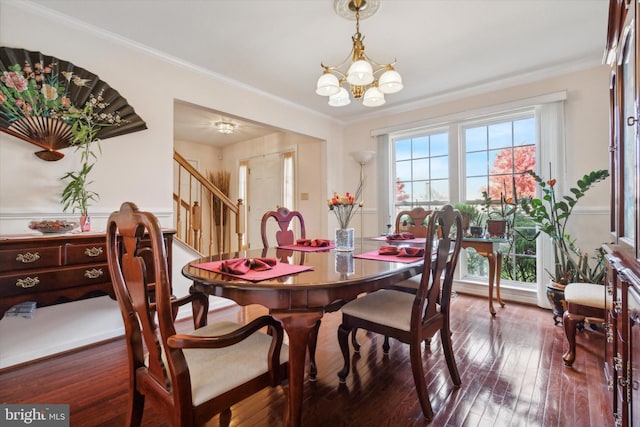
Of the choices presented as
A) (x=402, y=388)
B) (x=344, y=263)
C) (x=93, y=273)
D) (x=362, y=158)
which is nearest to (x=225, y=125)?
(x=362, y=158)

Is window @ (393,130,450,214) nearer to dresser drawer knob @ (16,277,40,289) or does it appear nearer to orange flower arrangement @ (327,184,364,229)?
orange flower arrangement @ (327,184,364,229)

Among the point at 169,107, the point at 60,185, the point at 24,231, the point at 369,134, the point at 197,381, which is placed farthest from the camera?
the point at 369,134

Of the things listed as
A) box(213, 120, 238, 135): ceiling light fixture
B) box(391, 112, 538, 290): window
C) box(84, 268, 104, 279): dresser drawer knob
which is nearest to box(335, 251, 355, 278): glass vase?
box(84, 268, 104, 279): dresser drawer knob

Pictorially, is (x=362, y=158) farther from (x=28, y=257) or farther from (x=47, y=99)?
(x=28, y=257)

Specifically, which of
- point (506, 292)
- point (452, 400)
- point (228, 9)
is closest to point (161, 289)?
point (452, 400)

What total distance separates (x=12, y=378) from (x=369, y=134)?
4.37 metres

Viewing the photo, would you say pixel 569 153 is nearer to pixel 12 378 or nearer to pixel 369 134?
pixel 369 134

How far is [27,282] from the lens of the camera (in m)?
1.74

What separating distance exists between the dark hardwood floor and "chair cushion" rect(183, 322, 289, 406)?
509 millimetres

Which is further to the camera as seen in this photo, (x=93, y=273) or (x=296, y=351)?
(x=93, y=273)

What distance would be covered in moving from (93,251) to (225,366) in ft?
5.00

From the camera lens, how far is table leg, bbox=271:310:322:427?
111 centimetres

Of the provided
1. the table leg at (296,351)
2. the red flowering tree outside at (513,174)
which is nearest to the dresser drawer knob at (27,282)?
the table leg at (296,351)

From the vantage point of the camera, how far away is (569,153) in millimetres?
2969
